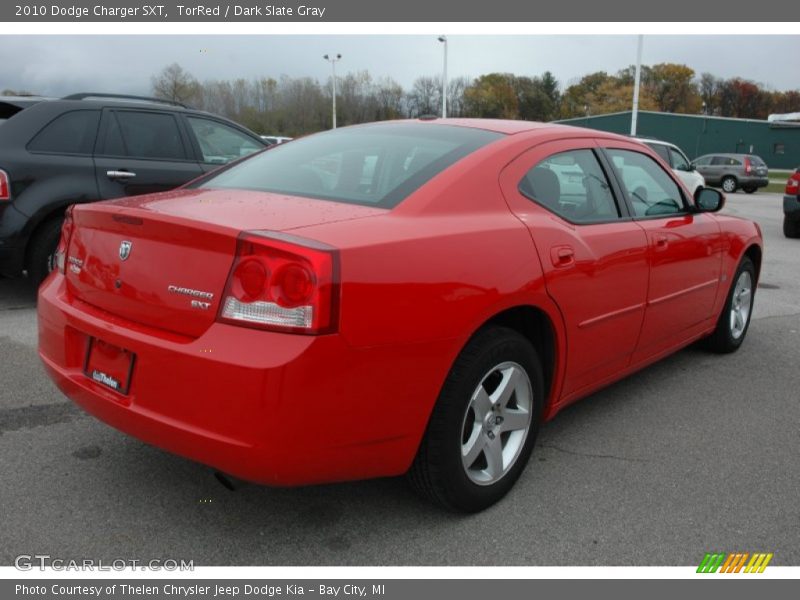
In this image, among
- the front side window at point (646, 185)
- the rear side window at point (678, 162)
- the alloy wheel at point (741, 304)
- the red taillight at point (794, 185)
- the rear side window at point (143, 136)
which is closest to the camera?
the front side window at point (646, 185)

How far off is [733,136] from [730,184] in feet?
95.8

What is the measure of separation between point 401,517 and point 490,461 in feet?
1.34

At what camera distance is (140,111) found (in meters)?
6.50

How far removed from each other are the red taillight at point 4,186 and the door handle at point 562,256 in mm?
4517

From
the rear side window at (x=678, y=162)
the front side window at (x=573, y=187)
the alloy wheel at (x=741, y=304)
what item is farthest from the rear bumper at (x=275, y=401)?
the rear side window at (x=678, y=162)

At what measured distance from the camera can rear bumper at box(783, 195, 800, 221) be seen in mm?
12250

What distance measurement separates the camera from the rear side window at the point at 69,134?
19.0ft

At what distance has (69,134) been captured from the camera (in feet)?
19.6

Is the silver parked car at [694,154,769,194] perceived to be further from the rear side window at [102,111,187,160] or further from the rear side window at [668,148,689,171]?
the rear side window at [102,111,187,160]

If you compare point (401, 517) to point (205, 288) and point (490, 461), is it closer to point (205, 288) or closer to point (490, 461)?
point (490, 461)

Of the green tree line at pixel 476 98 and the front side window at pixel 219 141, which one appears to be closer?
the front side window at pixel 219 141

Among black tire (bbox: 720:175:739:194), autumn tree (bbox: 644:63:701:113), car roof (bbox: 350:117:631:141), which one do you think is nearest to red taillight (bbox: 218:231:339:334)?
car roof (bbox: 350:117:631:141)

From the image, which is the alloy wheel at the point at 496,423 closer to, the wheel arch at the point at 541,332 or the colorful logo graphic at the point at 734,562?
the wheel arch at the point at 541,332

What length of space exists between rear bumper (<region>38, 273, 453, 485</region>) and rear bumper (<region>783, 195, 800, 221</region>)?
1193 cm
